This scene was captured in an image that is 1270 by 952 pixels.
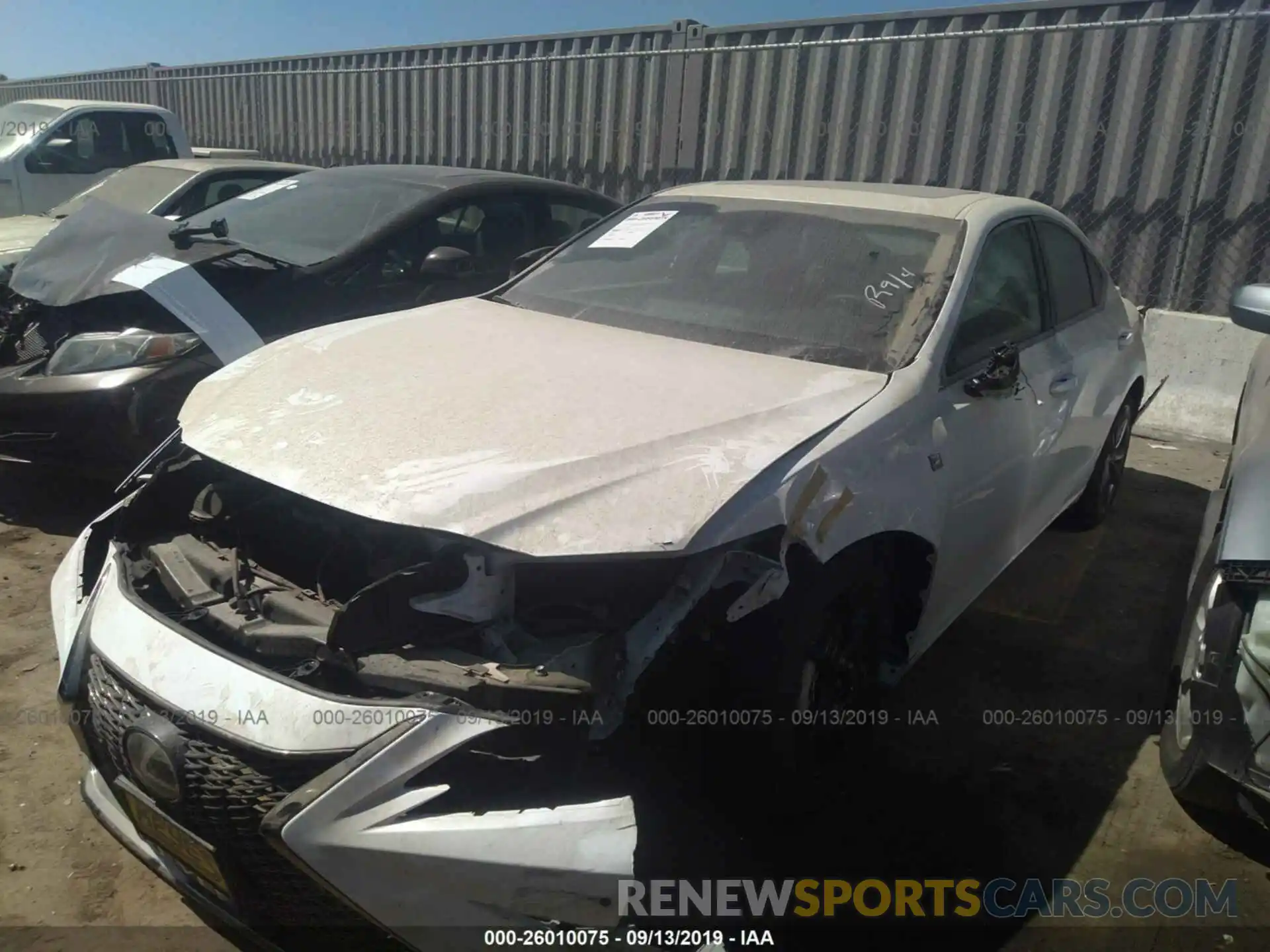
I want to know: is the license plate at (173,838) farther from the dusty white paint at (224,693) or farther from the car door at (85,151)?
the car door at (85,151)

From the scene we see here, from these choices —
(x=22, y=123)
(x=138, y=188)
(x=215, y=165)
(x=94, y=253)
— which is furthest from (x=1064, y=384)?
(x=22, y=123)

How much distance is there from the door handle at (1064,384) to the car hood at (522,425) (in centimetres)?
113

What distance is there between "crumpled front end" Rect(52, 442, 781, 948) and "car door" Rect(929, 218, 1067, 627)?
3.09 feet

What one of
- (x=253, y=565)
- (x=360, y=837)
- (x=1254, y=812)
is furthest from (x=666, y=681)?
(x=1254, y=812)

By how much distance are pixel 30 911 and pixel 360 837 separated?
3.83 feet

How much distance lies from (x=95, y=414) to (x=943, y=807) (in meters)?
3.46

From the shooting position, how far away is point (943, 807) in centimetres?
278

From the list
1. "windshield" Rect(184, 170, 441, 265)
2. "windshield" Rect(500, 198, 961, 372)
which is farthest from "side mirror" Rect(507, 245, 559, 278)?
"windshield" Rect(184, 170, 441, 265)

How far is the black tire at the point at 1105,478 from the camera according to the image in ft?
15.2

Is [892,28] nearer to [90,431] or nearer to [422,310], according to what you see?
[422,310]

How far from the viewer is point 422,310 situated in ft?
11.5

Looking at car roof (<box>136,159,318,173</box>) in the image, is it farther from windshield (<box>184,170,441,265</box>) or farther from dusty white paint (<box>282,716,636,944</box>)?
dusty white paint (<box>282,716,636,944</box>)

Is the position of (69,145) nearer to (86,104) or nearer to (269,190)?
(86,104)

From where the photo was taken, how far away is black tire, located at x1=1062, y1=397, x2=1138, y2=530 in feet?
15.2
